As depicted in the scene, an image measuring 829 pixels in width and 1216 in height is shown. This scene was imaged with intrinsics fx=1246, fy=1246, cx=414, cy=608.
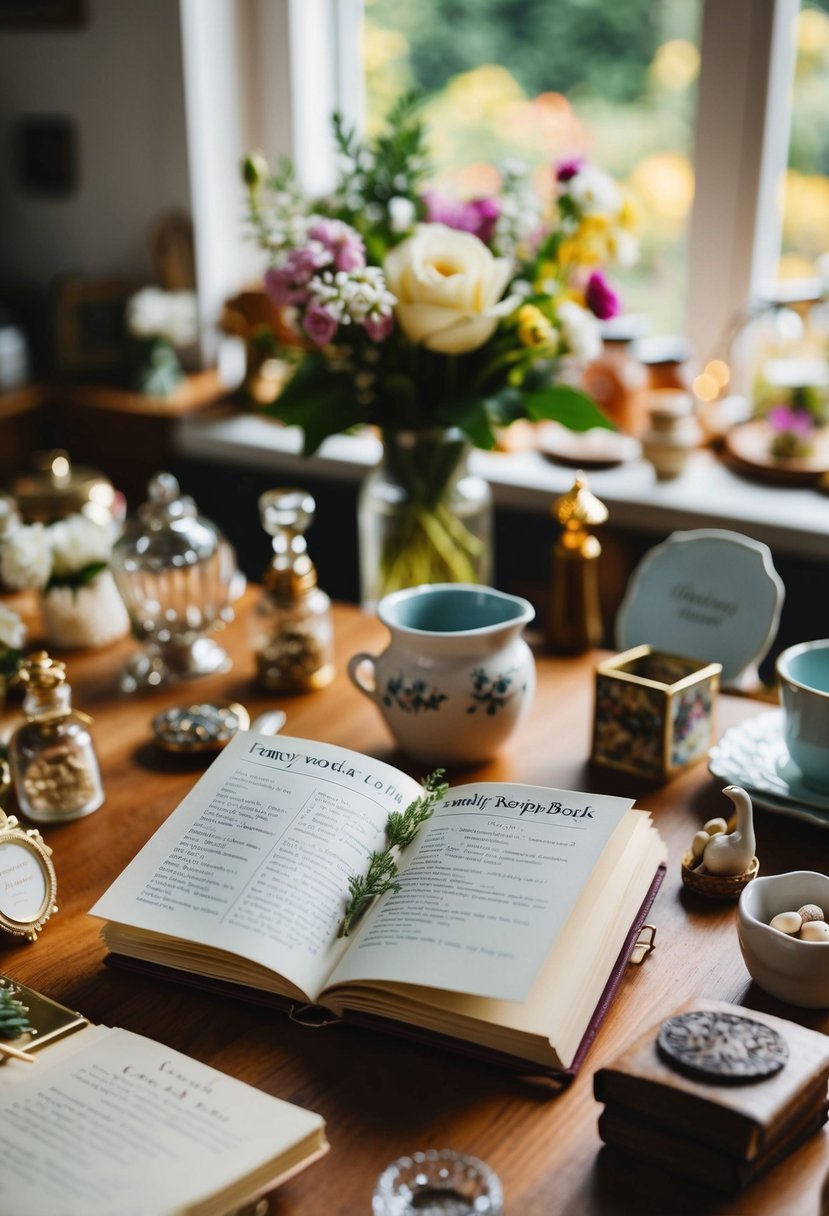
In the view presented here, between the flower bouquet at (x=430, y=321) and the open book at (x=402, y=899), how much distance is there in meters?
0.52

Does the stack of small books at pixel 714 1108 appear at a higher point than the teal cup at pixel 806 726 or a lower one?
lower

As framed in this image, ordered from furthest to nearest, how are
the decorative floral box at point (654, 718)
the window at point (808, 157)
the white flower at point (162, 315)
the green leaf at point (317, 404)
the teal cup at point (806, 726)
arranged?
the white flower at point (162, 315)
the window at point (808, 157)
the green leaf at point (317, 404)
the decorative floral box at point (654, 718)
the teal cup at point (806, 726)

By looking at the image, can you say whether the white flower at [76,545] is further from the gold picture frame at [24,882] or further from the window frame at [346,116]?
the window frame at [346,116]

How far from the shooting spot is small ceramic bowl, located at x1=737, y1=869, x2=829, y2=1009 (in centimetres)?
87

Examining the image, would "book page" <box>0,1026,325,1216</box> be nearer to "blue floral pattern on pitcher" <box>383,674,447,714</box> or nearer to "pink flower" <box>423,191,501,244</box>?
"blue floral pattern on pitcher" <box>383,674,447,714</box>

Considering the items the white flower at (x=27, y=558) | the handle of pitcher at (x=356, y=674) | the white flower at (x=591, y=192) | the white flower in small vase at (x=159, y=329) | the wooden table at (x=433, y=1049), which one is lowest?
the wooden table at (x=433, y=1049)

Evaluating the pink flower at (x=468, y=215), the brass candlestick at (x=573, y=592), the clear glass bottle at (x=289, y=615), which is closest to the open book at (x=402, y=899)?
the clear glass bottle at (x=289, y=615)

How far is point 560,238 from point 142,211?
1178 mm

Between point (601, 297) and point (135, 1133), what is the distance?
3.59 ft

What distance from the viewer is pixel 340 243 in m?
1.38

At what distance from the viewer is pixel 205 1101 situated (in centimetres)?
79

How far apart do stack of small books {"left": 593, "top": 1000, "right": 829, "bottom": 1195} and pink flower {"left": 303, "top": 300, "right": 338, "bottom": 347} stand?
33.2 inches

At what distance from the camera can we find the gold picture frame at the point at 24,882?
98cm

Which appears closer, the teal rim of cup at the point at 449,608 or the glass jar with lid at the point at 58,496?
the teal rim of cup at the point at 449,608
